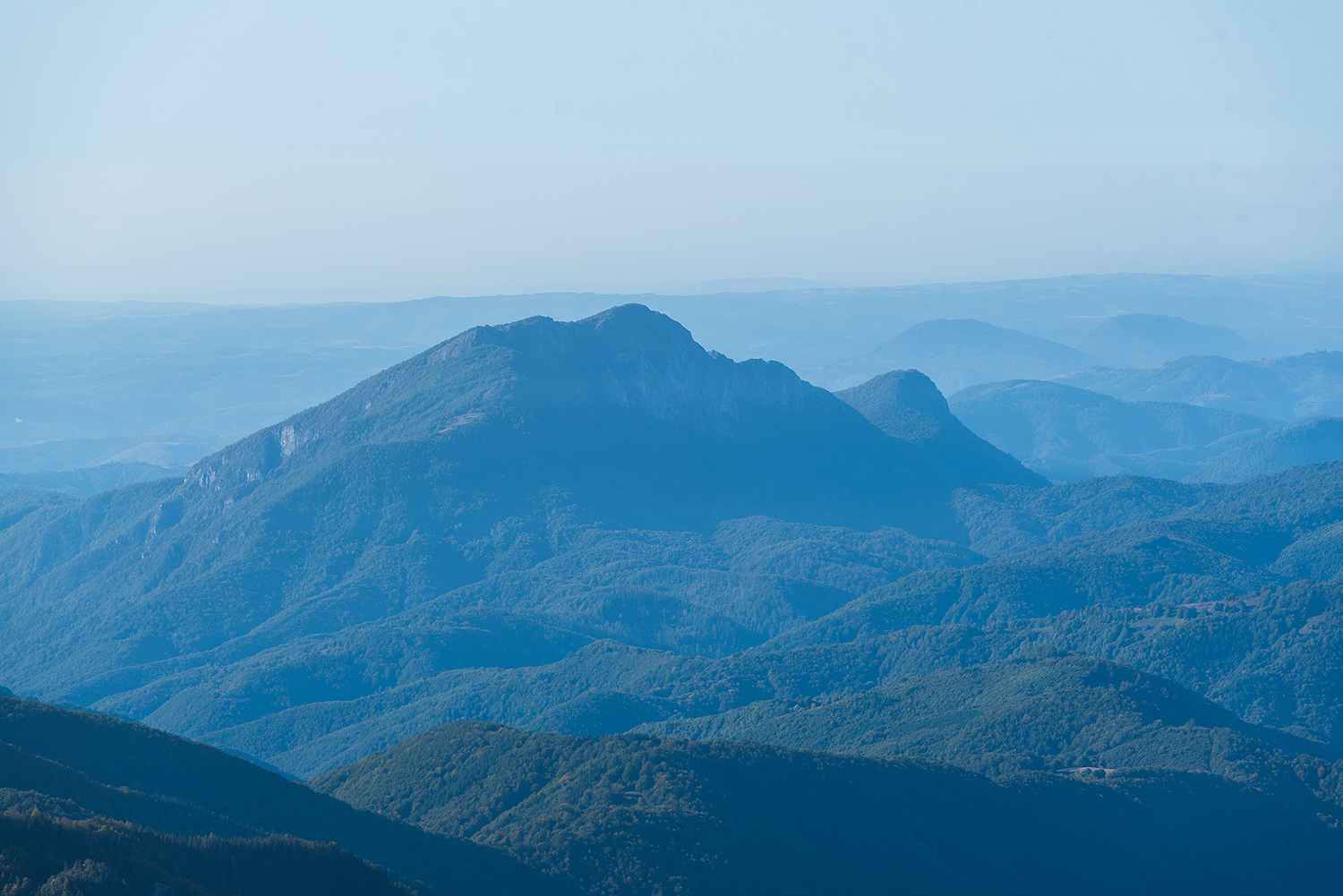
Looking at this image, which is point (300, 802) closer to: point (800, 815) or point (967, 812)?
point (800, 815)

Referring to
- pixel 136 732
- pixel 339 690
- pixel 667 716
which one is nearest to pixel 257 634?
pixel 339 690

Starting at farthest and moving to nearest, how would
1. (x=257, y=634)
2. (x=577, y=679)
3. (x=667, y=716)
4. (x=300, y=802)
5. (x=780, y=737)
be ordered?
1. (x=257, y=634)
2. (x=577, y=679)
3. (x=667, y=716)
4. (x=780, y=737)
5. (x=300, y=802)

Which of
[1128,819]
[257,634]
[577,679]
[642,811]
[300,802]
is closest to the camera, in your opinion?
[300,802]

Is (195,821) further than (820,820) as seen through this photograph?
No

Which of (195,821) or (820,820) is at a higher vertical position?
(195,821)
